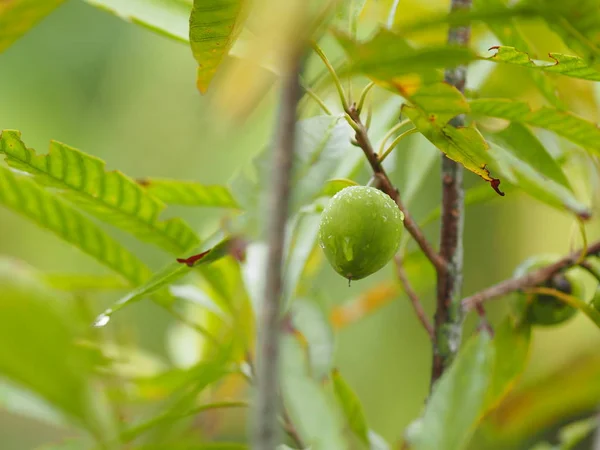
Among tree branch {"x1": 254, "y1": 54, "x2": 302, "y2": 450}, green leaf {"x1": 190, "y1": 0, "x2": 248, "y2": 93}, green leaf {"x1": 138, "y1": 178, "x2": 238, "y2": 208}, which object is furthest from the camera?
green leaf {"x1": 138, "y1": 178, "x2": 238, "y2": 208}

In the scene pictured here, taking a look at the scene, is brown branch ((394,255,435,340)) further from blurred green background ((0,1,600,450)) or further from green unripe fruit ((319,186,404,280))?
blurred green background ((0,1,600,450))

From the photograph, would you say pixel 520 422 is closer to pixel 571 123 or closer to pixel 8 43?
pixel 571 123

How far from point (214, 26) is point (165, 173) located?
169 cm

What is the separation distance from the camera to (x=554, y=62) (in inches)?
18.7

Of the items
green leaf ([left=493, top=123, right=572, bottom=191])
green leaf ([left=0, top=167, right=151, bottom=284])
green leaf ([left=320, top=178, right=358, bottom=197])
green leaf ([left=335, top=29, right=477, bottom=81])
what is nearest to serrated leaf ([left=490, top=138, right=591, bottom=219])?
green leaf ([left=493, top=123, right=572, bottom=191])

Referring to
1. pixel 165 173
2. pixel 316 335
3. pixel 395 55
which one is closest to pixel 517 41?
pixel 395 55

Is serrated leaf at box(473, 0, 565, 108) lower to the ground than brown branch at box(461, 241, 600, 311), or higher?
higher

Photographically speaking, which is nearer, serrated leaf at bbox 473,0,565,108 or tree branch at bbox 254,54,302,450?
tree branch at bbox 254,54,302,450

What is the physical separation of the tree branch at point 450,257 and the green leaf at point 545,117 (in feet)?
0.09

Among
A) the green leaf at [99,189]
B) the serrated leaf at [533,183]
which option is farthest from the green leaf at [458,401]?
the green leaf at [99,189]

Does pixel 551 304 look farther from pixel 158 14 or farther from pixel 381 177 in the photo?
pixel 158 14

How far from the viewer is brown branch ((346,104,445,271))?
473 millimetres

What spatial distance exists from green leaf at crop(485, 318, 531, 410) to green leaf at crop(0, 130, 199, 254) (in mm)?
303

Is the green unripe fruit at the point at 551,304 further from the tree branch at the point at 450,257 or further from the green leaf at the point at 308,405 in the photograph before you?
the green leaf at the point at 308,405
